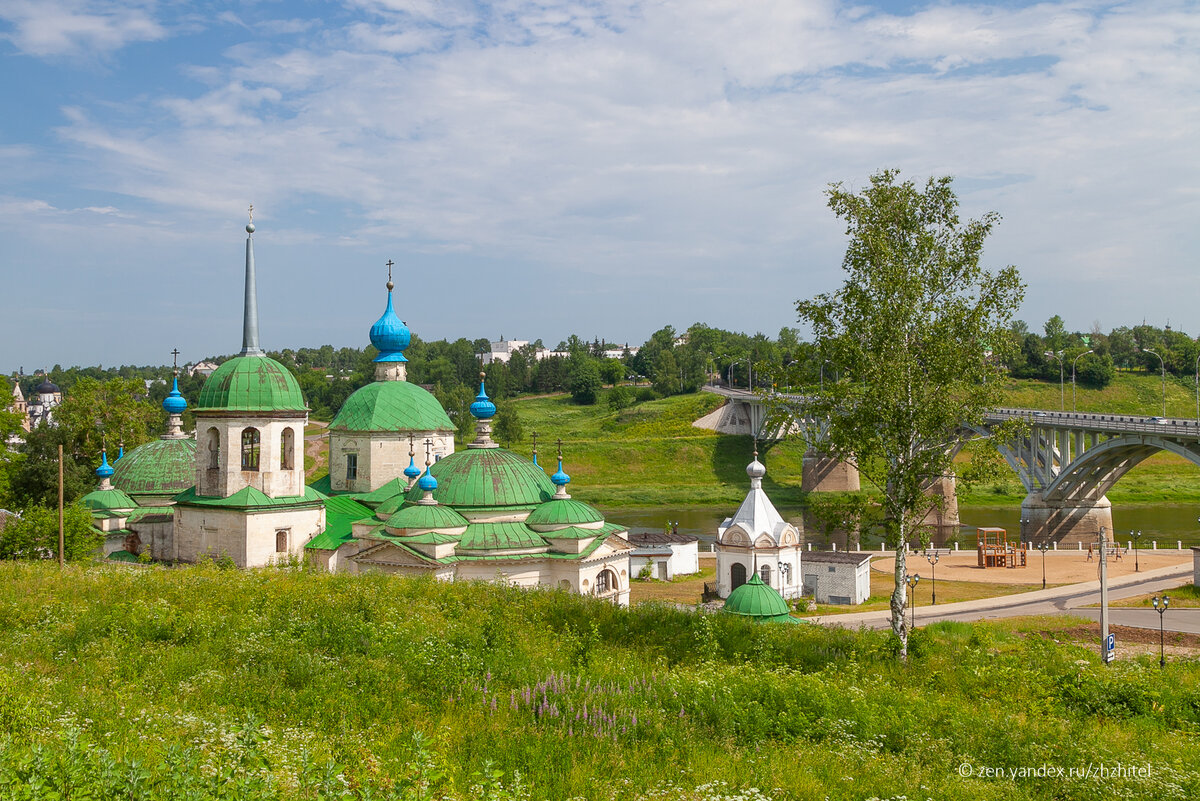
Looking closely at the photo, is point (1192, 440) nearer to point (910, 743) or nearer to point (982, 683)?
point (982, 683)

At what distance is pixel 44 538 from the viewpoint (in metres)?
24.3

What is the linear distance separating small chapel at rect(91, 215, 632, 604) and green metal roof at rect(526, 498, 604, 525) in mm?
31

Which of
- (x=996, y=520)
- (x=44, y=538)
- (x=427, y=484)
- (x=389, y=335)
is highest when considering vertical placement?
(x=389, y=335)

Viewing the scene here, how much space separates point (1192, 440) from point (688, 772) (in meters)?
39.2

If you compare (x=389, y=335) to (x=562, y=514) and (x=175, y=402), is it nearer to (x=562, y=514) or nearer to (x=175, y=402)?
(x=175, y=402)

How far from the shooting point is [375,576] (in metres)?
19.2

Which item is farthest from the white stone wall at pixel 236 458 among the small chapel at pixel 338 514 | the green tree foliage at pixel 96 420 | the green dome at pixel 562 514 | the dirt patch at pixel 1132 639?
the green tree foliage at pixel 96 420

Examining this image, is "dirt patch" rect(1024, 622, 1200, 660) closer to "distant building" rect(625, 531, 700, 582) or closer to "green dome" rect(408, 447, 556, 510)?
"green dome" rect(408, 447, 556, 510)

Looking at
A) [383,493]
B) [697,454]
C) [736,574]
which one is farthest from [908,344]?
[697,454]

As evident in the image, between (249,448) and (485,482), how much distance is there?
6453mm

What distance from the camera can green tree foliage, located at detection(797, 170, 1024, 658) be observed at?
612 inches

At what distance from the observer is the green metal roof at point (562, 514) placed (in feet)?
77.6

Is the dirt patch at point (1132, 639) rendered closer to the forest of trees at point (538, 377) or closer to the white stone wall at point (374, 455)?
the forest of trees at point (538, 377)

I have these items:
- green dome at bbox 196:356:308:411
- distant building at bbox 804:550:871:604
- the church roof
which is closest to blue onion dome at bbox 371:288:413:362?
green dome at bbox 196:356:308:411
